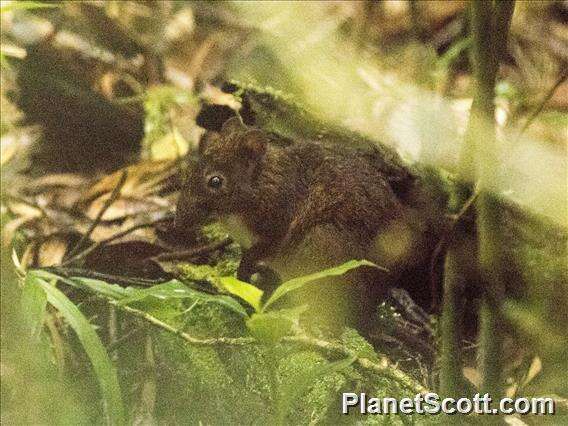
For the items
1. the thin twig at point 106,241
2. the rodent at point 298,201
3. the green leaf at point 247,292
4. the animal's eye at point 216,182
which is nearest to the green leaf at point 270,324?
the green leaf at point 247,292

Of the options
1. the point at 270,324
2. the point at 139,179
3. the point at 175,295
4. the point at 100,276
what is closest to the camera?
the point at 270,324

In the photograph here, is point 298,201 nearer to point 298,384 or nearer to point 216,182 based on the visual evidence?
point 216,182

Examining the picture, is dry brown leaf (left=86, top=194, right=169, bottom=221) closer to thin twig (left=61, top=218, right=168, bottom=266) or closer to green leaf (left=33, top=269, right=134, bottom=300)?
thin twig (left=61, top=218, right=168, bottom=266)

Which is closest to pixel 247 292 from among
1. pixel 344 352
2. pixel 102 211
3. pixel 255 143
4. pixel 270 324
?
pixel 270 324

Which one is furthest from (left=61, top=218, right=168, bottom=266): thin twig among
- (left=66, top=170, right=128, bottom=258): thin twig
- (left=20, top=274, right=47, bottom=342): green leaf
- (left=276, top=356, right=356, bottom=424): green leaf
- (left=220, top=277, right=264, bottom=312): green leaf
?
(left=276, top=356, right=356, bottom=424): green leaf

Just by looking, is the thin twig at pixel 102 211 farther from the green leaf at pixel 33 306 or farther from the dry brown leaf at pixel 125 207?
the green leaf at pixel 33 306

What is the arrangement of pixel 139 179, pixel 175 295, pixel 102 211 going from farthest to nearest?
pixel 139 179
pixel 102 211
pixel 175 295
